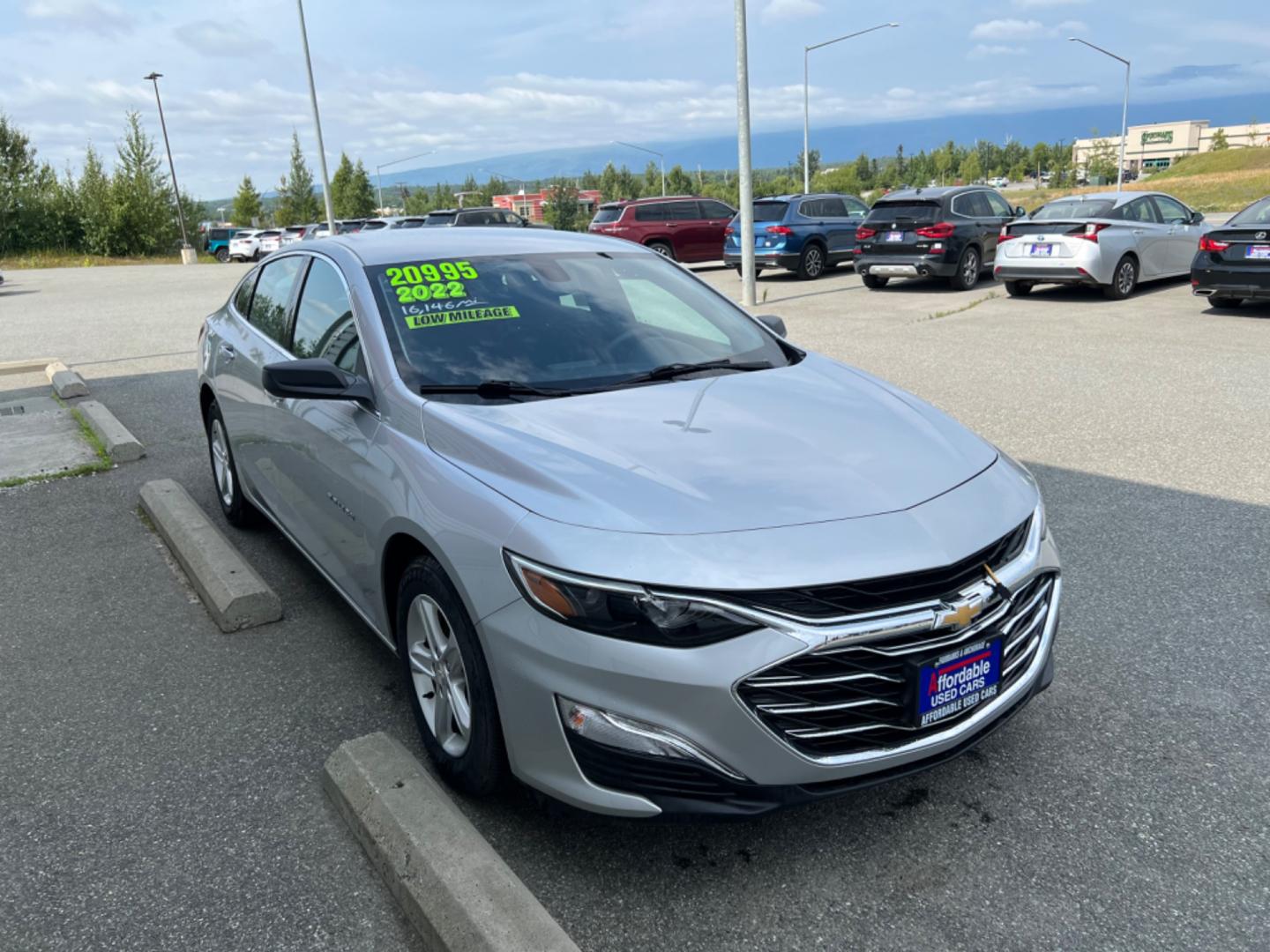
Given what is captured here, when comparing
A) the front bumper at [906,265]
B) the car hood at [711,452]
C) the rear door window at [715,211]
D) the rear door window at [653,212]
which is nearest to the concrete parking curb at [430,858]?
the car hood at [711,452]

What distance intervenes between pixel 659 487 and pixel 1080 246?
530 inches

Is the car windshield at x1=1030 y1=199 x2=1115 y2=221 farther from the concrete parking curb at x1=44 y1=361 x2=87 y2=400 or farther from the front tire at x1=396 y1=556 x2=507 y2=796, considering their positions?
the front tire at x1=396 y1=556 x2=507 y2=796

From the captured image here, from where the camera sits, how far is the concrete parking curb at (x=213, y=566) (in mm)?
4297

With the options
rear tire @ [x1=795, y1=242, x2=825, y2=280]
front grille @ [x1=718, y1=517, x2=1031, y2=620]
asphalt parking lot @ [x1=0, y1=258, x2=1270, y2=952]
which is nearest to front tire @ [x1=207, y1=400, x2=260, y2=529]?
asphalt parking lot @ [x1=0, y1=258, x2=1270, y2=952]

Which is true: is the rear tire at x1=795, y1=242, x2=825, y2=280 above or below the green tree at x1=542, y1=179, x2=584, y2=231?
below

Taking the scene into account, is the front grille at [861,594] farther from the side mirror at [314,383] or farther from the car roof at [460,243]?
the car roof at [460,243]

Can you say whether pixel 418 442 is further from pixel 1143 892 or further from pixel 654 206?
pixel 654 206

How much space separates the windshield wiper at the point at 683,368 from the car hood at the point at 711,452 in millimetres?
79

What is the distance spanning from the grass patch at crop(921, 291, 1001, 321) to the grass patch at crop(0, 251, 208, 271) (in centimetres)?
3668

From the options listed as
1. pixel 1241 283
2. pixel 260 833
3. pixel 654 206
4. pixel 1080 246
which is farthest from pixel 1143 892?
pixel 654 206

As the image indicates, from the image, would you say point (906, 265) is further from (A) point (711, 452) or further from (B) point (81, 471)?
(A) point (711, 452)

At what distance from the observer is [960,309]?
565 inches

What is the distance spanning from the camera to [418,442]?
309cm

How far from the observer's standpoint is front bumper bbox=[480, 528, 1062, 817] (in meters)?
2.31
